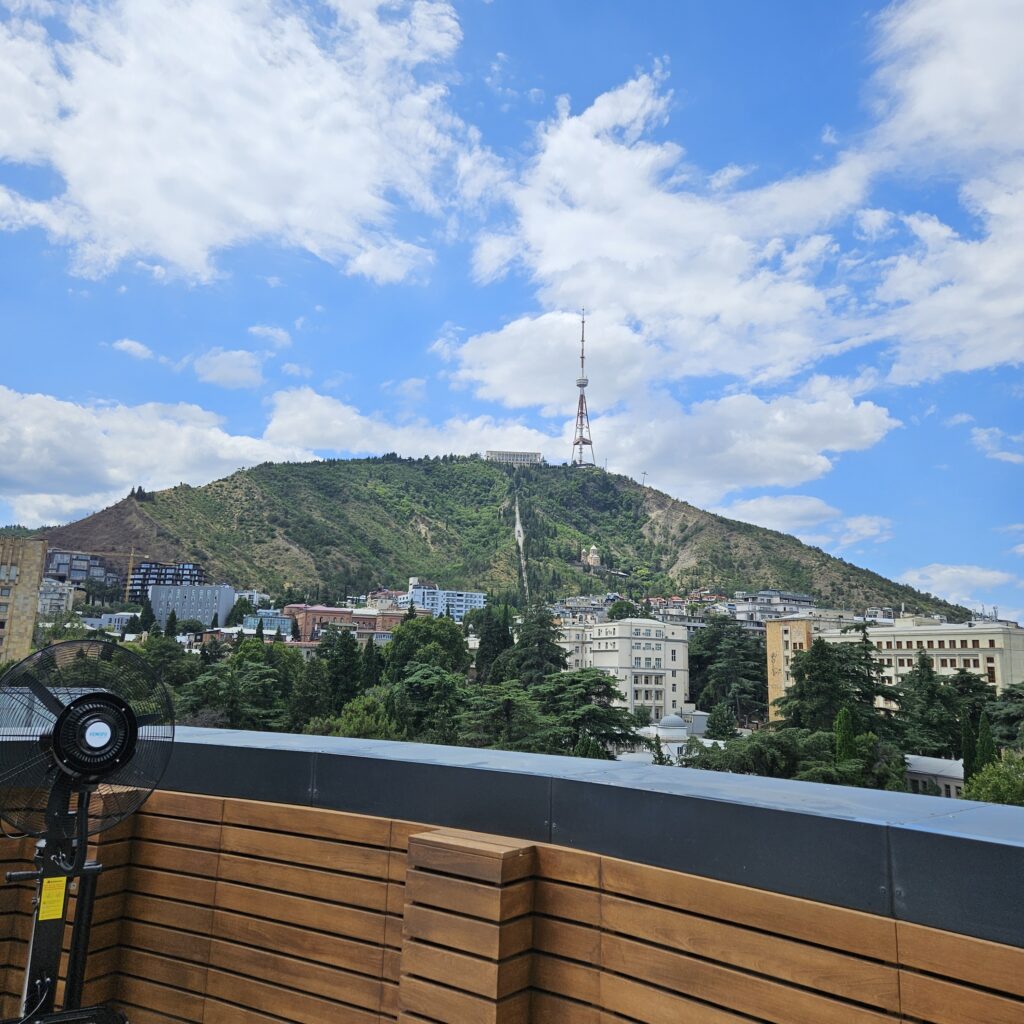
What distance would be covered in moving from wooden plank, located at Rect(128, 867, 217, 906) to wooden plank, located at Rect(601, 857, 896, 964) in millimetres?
1692

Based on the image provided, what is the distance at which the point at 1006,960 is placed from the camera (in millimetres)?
1479

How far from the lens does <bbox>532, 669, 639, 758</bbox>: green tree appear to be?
25188 mm

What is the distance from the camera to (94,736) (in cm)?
240

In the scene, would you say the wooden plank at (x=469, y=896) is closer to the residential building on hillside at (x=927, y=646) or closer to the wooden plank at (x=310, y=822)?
the wooden plank at (x=310, y=822)

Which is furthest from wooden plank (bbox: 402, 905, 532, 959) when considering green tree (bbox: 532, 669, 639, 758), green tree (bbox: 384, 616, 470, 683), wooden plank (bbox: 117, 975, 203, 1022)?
green tree (bbox: 384, 616, 470, 683)

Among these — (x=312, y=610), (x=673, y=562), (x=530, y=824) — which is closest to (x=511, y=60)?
(x=530, y=824)

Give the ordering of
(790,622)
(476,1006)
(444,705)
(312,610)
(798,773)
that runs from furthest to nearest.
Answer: (312,610), (790,622), (444,705), (798,773), (476,1006)

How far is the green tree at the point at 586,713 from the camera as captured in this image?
82.6 feet

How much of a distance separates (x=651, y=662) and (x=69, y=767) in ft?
A: 179

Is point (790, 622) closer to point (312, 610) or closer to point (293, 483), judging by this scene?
point (312, 610)

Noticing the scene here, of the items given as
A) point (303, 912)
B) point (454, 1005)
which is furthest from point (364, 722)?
point (454, 1005)

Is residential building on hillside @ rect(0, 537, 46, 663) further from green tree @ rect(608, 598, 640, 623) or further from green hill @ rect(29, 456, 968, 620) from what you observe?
green hill @ rect(29, 456, 968, 620)

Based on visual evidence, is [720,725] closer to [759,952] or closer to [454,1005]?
[454,1005]

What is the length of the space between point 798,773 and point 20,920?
68.2ft
